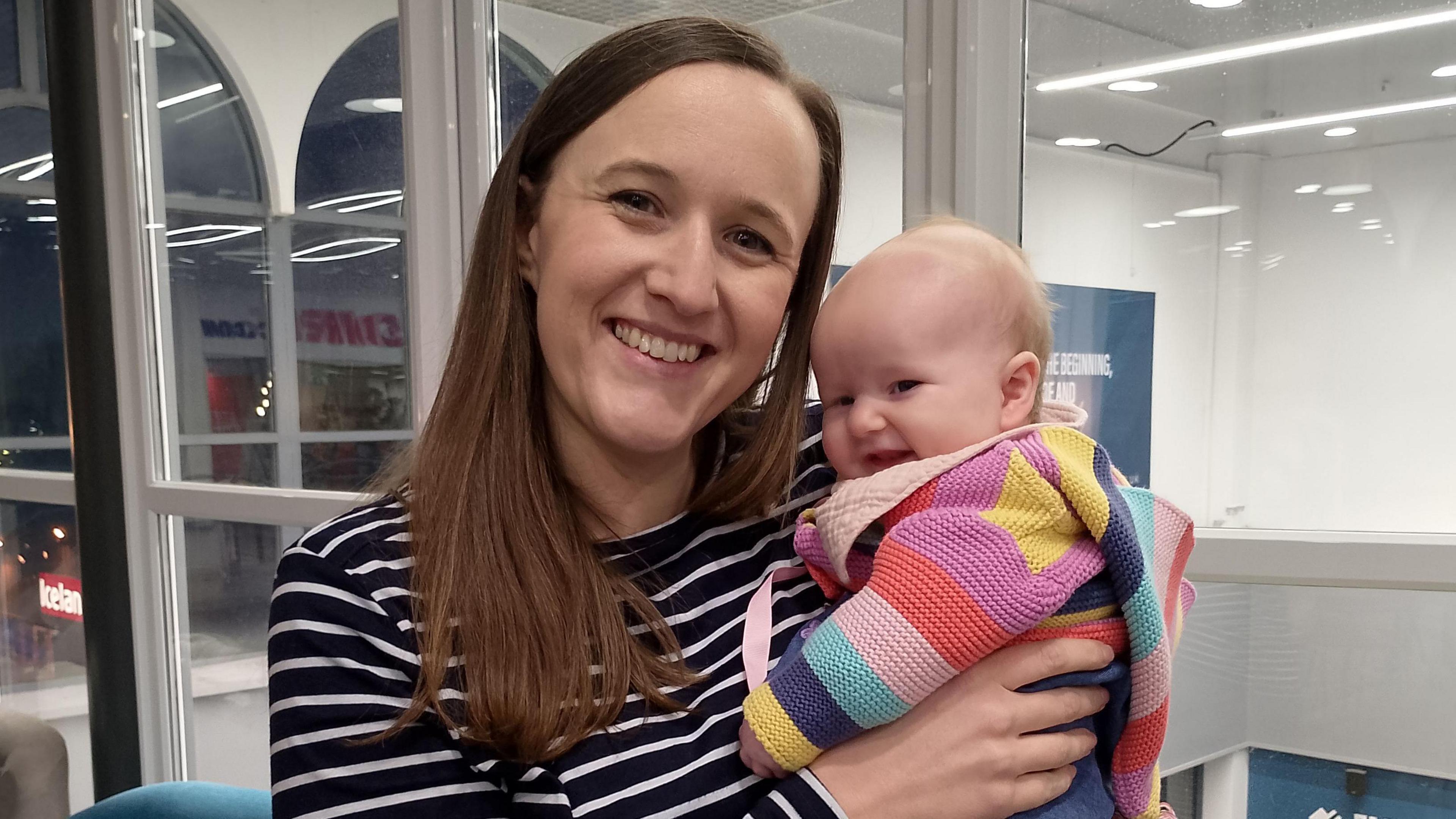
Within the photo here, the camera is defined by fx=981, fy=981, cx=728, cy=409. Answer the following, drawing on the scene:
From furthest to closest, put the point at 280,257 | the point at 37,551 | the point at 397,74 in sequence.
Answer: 1. the point at 37,551
2. the point at 280,257
3. the point at 397,74

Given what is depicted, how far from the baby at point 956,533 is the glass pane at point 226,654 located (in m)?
2.61

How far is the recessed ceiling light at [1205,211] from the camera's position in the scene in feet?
5.21

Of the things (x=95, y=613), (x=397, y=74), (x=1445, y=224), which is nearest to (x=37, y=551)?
(x=95, y=613)

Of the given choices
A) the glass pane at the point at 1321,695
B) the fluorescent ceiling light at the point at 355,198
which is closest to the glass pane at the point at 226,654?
the fluorescent ceiling light at the point at 355,198

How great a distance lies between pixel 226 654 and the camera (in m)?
3.34

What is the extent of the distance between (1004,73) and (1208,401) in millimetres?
667

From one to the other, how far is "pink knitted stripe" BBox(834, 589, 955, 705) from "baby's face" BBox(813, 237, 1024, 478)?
249 millimetres

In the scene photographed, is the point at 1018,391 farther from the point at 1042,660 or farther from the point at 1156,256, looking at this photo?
the point at 1156,256

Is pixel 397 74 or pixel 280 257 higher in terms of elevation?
pixel 397 74

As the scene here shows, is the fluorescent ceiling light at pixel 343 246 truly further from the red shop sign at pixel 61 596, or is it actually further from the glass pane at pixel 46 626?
the red shop sign at pixel 61 596

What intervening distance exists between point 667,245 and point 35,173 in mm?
3971

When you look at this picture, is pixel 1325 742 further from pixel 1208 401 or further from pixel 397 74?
pixel 397 74

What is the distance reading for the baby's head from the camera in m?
1.17

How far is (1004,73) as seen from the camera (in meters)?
1.73
